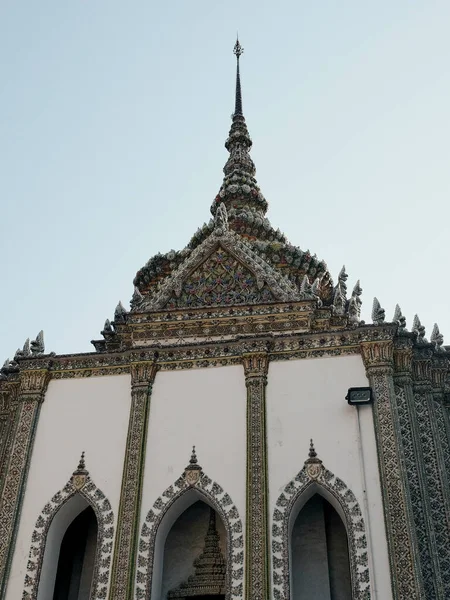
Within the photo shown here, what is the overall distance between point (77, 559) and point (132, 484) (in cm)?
184

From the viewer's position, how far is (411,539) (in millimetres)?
9594

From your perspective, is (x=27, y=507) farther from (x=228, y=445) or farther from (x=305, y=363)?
(x=305, y=363)

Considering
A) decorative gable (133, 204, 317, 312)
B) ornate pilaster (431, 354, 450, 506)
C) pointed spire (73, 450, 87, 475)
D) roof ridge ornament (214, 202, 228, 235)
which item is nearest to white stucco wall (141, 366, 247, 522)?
pointed spire (73, 450, 87, 475)

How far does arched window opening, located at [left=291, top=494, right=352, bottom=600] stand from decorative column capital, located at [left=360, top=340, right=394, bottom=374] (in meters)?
2.06

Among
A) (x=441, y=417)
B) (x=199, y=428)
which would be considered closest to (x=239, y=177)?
(x=199, y=428)

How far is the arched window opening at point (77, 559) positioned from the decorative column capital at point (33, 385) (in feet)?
6.39

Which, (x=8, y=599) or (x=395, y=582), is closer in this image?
(x=395, y=582)

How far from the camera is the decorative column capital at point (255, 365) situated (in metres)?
11.7

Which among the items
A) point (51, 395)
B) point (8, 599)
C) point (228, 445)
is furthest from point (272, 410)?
Answer: point (8, 599)

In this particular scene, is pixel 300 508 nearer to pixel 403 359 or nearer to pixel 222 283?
pixel 403 359

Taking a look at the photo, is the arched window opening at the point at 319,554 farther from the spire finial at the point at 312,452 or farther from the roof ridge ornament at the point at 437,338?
the roof ridge ornament at the point at 437,338

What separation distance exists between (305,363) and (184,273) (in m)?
3.82

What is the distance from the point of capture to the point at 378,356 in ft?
37.2

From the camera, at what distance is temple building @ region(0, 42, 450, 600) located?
10.1m
